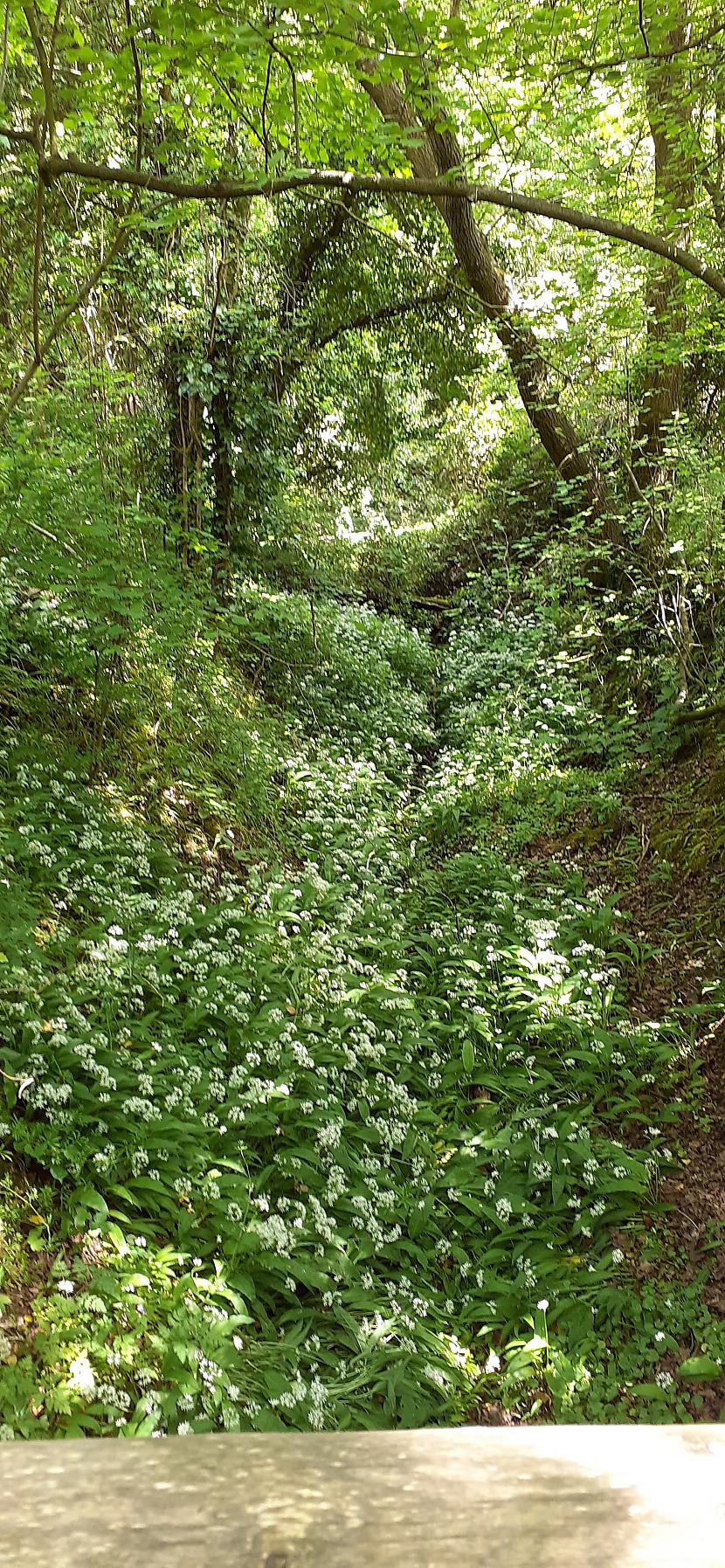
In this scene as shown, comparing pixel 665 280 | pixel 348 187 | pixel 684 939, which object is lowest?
pixel 684 939

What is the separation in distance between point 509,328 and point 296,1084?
22.1 feet

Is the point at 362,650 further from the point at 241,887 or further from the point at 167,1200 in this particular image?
the point at 167,1200

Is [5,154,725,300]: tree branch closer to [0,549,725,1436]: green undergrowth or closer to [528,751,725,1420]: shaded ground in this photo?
[0,549,725,1436]: green undergrowth

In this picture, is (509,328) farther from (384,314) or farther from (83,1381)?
(83,1381)

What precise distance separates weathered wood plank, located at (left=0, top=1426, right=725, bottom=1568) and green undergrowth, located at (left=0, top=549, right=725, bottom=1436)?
214 centimetres

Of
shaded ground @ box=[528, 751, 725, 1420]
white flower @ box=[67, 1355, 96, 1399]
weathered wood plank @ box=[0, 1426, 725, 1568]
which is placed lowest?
white flower @ box=[67, 1355, 96, 1399]

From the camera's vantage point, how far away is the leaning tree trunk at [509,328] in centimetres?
808

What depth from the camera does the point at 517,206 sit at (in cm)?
457

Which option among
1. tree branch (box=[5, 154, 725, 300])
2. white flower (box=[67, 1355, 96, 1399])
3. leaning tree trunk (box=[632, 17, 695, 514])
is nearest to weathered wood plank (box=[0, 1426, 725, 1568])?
white flower (box=[67, 1355, 96, 1399])

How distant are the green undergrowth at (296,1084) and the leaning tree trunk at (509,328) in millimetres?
3337

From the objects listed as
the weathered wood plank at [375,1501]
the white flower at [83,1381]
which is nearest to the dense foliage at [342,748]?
the white flower at [83,1381]

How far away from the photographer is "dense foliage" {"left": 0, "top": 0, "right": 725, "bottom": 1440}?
326cm

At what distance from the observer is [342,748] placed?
8039 mm

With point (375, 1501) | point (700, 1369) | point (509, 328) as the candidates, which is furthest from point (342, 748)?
point (375, 1501)
